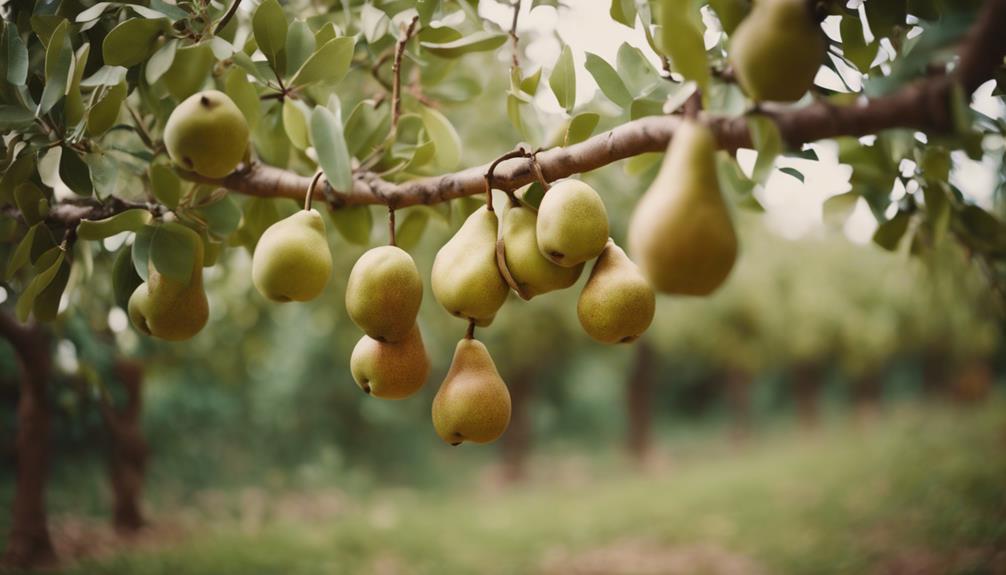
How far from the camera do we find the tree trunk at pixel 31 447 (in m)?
2.16

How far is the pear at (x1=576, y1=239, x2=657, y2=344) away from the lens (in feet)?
3.18

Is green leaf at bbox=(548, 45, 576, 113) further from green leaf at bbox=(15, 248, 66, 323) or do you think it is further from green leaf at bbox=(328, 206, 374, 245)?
green leaf at bbox=(15, 248, 66, 323)

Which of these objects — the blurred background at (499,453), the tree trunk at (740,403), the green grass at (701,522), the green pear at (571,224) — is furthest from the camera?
the tree trunk at (740,403)

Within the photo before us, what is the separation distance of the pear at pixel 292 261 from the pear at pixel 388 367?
14cm

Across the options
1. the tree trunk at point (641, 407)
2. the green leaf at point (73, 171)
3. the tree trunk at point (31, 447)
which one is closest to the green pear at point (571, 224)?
the green leaf at point (73, 171)

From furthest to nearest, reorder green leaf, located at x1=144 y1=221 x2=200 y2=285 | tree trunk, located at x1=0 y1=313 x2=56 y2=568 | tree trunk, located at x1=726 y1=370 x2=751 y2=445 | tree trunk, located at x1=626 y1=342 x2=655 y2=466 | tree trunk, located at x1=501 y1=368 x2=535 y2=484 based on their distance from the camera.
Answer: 1. tree trunk, located at x1=726 y1=370 x2=751 y2=445
2. tree trunk, located at x1=626 y1=342 x2=655 y2=466
3. tree trunk, located at x1=501 y1=368 x2=535 y2=484
4. tree trunk, located at x1=0 y1=313 x2=56 y2=568
5. green leaf, located at x1=144 y1=221 x2=200 y2=285

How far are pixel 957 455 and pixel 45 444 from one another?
7585 mm

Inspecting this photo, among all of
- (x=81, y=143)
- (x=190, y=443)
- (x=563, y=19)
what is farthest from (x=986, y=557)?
(x=190, y=443)

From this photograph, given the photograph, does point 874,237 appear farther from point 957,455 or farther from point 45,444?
point 957,455

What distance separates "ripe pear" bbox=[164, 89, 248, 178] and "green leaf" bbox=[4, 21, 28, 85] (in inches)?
13.0

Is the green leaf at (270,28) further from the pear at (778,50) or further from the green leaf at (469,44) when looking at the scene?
the pear at (778,50)

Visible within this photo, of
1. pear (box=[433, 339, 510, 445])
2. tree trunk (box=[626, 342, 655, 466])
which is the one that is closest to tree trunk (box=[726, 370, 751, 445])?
tree trunk (box=[626, 342, 655, 466])

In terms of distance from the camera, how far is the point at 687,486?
26.4 ft

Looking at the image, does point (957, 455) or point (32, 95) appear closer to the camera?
point (32, 95)
